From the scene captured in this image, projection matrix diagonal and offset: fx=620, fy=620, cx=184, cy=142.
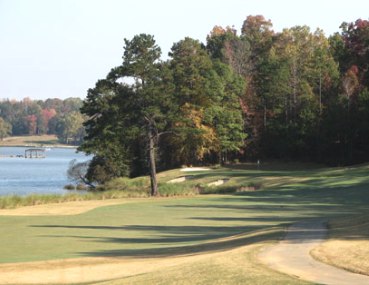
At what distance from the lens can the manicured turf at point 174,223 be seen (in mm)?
19516

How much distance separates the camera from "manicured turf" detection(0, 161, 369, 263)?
768 inches

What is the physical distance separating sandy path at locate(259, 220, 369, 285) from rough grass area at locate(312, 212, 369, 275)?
0.25m

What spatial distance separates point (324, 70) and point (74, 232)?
202 feet

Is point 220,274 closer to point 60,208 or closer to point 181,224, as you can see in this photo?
point 181,224

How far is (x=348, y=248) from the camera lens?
48.4 feet

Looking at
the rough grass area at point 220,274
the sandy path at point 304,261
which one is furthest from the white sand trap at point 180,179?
the rough grass area at point 220,274

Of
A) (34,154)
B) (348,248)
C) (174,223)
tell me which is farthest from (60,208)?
(34,154)

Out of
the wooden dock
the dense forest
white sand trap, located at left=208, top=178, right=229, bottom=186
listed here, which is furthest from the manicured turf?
the wooden dock

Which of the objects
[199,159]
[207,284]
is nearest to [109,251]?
[207,284]

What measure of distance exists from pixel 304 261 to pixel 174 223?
45.4 ft

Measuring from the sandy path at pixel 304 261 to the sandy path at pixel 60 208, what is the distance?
1665cm

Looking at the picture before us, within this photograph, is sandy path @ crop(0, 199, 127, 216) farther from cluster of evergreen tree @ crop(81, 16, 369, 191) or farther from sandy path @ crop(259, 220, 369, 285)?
cluster of evergreen tree @ crop(81, 16, 369, 191)

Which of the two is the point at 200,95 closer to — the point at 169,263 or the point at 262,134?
the point at 262,134

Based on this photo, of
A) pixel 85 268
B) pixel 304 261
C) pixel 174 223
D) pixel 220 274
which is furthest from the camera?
pixel 174 223
